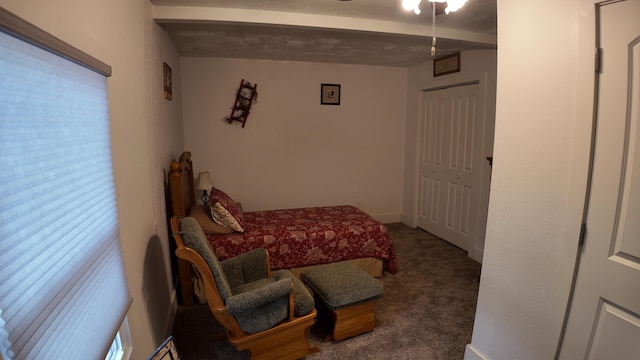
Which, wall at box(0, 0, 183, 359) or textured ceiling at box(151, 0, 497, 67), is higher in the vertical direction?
textured ceiling at box(151, 0, 497, 67)

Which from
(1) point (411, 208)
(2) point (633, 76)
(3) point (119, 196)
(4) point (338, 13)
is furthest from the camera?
(1) point (411, 208)

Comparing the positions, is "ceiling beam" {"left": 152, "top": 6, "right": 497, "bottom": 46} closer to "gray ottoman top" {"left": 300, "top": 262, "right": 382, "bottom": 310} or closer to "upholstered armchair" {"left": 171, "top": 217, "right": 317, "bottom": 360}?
"upholstered armchair" {"left": 171, "top": 217, "right": 317, "bottom": 360}

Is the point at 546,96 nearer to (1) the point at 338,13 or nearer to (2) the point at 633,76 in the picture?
(2) the point at 633,76

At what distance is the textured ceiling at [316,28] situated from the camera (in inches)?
90.0

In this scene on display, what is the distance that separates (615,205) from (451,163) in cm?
281

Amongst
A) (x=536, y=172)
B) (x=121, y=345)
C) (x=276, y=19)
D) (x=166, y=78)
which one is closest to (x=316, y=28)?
(x=276, y=19)

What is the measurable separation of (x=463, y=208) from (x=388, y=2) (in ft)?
8.66

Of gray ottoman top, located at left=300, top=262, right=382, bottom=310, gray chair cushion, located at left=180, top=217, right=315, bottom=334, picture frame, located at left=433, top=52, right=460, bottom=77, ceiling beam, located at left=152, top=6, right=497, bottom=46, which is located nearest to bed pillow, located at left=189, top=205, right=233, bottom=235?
gray chair cushion, located at left=180, top=217, right=315, bottom=334

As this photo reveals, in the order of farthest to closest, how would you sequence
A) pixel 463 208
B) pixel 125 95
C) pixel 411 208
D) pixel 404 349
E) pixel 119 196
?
pixel 411 208 < pixel 463 208 < pixel 404 349 < pixel 125 95 < pixel 119 196

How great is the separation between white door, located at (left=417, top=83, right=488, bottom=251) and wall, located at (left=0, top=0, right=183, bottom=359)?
3.24 m

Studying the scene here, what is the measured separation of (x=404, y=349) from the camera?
2.13 meters

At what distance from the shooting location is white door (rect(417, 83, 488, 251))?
3.61 meters

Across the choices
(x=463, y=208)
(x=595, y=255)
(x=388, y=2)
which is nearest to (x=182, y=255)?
(x=595, y=255)

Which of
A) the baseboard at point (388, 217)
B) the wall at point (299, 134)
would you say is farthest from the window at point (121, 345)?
the baseboard at point (388, 217)
